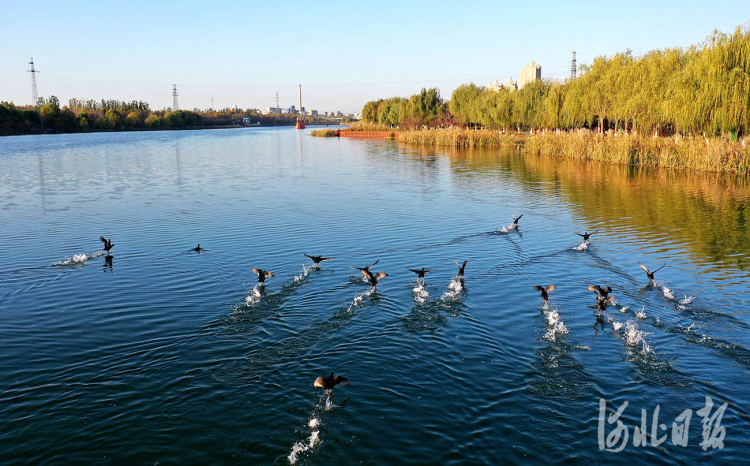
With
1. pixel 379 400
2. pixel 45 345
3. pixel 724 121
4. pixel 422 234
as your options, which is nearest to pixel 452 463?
pixel 379 400

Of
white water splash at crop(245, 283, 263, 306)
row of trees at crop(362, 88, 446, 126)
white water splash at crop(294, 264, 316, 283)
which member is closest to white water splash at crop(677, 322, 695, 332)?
white water splash at crop(294, 264, 316, 283)

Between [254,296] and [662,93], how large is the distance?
44.2m

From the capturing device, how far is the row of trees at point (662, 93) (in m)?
37.2

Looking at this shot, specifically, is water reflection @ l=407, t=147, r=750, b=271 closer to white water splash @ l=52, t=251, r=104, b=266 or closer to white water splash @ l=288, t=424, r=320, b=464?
white water splash @ l=288, t=424, r=320, b=464

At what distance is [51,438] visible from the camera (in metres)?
8.43

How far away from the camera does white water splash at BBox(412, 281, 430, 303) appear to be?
1462cm

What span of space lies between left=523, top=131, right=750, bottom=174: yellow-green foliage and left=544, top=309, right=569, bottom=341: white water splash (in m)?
34.0

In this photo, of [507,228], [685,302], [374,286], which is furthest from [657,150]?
[374,286]

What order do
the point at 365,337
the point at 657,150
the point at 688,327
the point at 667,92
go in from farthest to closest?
1. the point at 657,150
2. the point at 667,92
3. the point at 688,327
4. the point at 365,337

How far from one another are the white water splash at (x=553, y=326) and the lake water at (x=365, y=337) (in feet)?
0.25

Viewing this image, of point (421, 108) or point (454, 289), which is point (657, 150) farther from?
point (421, 108)

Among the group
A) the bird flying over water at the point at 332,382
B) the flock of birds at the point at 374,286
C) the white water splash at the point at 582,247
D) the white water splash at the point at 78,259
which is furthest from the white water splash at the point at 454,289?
the white water splash at the point at 78,259

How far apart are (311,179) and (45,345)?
1260 inches

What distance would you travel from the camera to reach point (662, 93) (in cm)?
4528
